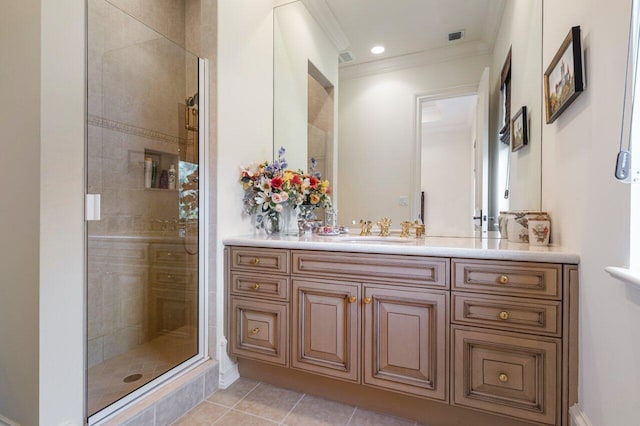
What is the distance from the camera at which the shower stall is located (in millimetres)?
1744

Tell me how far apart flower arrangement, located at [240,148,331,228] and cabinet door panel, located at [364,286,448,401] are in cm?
86

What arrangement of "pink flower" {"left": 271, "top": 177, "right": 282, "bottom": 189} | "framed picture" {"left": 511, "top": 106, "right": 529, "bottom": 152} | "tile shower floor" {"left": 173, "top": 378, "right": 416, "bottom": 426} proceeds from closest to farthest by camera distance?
"tile shower floor" {"left": 173, "top": 378, "right": 416, "bottom": 426} < "framed picture" {"left": 511, "top": 106, "right": 529, "bottom": 152} < "pink flower" {"left": 271, "top": 177, "right": 282, "bottom": 189}

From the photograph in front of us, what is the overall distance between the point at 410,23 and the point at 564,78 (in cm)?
117

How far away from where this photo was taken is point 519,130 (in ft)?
5.66

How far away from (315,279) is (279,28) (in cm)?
197

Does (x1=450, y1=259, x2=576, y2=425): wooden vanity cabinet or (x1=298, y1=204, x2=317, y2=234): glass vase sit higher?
(x1=298, y1=204, x2=317, y2=234): glass vase

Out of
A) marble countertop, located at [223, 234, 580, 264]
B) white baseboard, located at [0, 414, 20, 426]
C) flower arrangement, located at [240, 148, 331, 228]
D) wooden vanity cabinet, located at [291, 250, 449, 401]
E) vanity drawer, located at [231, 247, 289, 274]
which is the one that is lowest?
white baseboard, located at [0, 414, 20, 426]

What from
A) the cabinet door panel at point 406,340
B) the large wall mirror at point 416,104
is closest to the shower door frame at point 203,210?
the large wall mirror at point 416,104

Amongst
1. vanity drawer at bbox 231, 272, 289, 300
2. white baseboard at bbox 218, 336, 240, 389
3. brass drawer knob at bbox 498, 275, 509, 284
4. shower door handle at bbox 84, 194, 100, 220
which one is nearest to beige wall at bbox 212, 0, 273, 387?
white baseboard at bbox 218, 336, 240, 389

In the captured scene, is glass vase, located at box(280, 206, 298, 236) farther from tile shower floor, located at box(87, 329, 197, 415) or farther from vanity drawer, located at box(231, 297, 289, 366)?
tile shower floor, located at box(87, 329, 197, 415)

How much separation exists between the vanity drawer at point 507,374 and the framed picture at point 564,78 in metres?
0.95

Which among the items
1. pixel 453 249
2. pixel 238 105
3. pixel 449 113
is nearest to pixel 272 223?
pixel 238 105

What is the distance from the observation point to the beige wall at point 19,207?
1.11 m

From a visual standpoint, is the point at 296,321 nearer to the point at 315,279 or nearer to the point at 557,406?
the point at 315,279
